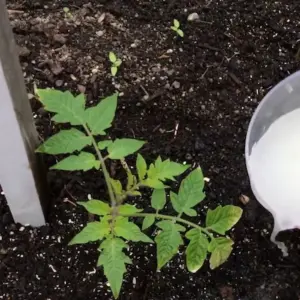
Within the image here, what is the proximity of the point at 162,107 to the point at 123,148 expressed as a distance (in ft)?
1.01

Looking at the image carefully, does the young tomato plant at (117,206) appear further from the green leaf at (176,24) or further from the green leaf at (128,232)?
the green leaf at (176,24)

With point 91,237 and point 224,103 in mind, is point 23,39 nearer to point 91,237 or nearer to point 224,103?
point 224,103

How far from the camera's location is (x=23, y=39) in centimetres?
132

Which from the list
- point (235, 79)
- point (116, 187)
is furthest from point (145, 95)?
point (116, 187)

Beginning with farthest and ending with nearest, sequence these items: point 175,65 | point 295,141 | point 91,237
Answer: point 175,65
point 295,141
point 91,237

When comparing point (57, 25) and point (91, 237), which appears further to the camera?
point (57, 25)

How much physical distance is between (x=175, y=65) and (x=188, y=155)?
0.20 m

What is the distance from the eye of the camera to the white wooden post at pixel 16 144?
0.85 meters

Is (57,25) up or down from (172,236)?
up

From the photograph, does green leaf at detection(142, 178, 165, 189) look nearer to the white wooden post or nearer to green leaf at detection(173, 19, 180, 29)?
the white wooden post

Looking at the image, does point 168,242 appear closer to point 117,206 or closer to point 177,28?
point 117,206

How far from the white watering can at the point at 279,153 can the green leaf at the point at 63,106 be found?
302 mm

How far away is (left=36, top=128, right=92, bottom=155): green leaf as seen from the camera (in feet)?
3.13

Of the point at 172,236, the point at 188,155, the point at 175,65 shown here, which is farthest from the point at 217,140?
the point at 172,236
